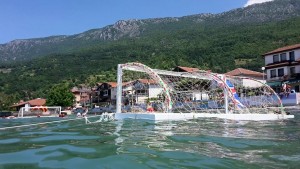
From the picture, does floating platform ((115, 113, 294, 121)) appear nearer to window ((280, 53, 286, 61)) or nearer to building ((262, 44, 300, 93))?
building ((262, 44, 300, 93))

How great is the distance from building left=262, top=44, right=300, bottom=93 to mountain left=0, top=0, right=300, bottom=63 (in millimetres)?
70494

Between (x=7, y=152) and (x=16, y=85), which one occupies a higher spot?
(x=16, y=85)

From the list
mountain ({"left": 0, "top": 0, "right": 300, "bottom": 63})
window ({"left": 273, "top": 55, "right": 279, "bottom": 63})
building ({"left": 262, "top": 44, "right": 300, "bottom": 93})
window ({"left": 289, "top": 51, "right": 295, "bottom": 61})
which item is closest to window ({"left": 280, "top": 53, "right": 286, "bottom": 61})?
building ({"left": 262, "top": 44, "right": 300, "bottom": 93})

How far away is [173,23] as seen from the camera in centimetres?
15400

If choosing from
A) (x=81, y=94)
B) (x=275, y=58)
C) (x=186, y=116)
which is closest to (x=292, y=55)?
(x=275, y=58)

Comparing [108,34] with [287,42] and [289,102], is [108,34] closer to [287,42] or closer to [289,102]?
[287,42]

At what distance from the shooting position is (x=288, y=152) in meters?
7.09

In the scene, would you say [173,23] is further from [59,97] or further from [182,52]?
[59,97]

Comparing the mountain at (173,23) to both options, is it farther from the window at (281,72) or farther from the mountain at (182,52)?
the window at (281,72)

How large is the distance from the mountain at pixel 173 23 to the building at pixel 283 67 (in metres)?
70.5

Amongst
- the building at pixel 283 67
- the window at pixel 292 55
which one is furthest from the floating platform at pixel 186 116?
the window at pixel 292 55

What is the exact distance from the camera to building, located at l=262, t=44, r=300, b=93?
144 ft

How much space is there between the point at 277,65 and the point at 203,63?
37.0 metres

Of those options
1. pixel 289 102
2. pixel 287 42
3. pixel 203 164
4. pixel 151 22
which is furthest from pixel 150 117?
pixel 151 22
